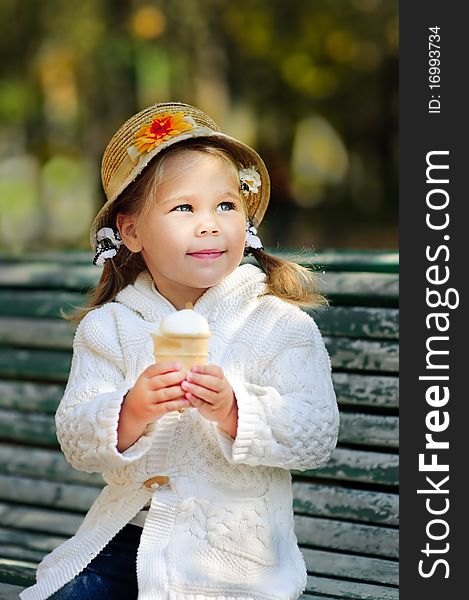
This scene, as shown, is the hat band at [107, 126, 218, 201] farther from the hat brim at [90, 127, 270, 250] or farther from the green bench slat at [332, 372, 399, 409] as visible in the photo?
the green bench slat at [332, 372, 399, 409]

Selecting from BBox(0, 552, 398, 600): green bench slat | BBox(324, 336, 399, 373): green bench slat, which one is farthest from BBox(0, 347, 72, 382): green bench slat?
BBox(324, 336, 399, 373): green bench slat

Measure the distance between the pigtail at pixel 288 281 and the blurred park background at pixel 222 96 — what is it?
1009cm

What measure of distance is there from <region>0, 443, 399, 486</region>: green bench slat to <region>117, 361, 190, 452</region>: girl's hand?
1.20 meters

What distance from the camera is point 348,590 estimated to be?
3.20 m

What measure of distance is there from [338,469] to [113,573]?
41.0 inches

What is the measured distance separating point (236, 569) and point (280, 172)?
522 inches

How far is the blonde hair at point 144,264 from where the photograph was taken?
8.82ft

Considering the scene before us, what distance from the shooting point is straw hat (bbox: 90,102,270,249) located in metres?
2.67

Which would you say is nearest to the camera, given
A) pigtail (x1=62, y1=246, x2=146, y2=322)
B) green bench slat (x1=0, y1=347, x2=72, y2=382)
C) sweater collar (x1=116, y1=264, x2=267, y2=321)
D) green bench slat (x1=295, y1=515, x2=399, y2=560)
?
sweater collar (x1=116, y1=264, x2=267, y2=321)

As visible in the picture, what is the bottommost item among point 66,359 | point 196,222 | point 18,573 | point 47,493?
point 18,573

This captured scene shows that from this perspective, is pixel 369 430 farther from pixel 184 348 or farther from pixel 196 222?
pixel 184 348

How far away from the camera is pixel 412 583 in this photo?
2936 millimetres

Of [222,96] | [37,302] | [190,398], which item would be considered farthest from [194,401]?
[222,96]

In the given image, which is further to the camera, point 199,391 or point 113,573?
point 113,573
